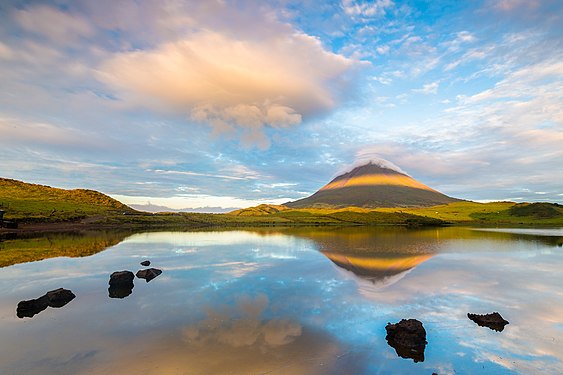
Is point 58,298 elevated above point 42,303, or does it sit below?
above

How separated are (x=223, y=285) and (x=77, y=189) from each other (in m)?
183

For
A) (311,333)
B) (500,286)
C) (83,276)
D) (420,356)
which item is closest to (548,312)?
(500,286)

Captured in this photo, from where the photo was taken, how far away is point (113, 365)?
47.8 ft

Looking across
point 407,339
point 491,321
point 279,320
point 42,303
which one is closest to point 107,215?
point 42,303

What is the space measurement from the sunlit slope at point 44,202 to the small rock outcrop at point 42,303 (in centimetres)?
8952

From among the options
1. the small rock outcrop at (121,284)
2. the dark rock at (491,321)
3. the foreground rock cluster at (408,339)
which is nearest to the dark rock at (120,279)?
the small rock outcrop at (121,284)

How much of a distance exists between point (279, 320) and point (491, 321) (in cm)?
1497

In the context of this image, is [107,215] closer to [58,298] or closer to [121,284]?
[121,284]

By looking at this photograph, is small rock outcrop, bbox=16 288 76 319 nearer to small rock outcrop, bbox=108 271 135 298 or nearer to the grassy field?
small rock outcrop, bbox=108 271 135 298

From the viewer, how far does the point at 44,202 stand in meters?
120

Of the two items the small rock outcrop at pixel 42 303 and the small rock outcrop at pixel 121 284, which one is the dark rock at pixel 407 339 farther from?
the small rock outcrop at pixel 42 303

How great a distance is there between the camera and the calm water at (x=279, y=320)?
14.9 m

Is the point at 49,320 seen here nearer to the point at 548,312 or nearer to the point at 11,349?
the point at 11,349

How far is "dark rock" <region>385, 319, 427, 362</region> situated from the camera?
637 inches
